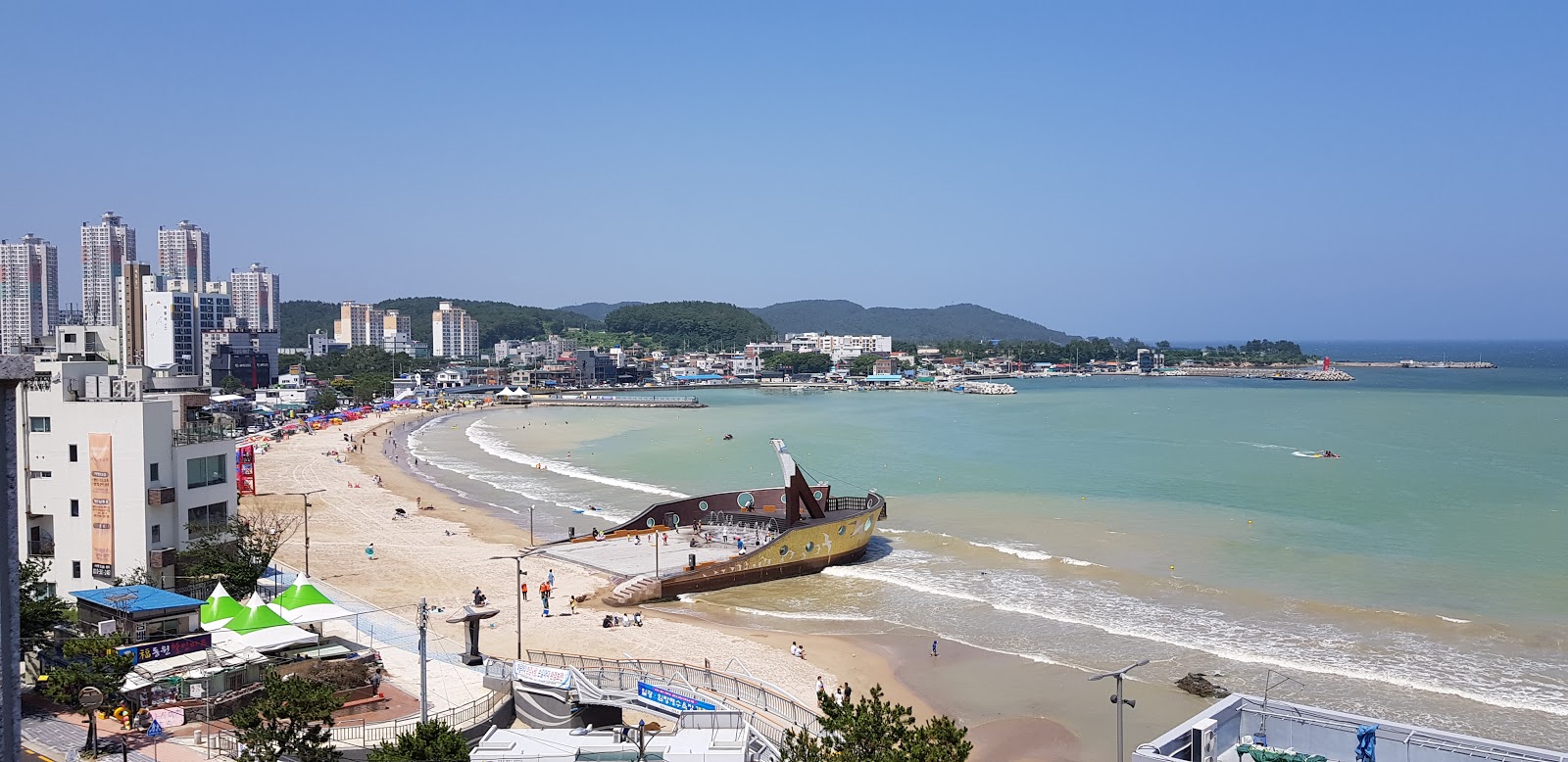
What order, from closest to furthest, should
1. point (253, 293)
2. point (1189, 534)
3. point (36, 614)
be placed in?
1. point (36, 614)
2. point (1189, 534)
3. point (253, 293)

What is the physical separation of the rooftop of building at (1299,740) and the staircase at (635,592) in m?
20.2

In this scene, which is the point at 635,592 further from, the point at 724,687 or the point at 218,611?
the point at 218,611

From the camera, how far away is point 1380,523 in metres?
43.2

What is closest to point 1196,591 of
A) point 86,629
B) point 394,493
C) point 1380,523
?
point 1380,523

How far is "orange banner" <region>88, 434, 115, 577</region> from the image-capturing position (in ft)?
76.9

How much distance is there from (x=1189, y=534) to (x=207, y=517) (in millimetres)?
34023

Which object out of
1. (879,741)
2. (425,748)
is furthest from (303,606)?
(879,741)

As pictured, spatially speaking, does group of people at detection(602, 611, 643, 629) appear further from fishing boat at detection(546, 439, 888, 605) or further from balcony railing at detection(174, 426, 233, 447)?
balcony railing at detection(174, 426, 233, 447)

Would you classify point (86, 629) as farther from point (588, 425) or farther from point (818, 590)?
point (588, 425)

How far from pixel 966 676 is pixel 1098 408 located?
9628 cm

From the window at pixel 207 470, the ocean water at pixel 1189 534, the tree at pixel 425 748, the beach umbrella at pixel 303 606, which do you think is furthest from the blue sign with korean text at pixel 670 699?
the window at pixel 207 470

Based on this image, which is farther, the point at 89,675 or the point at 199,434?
the point at 199,434

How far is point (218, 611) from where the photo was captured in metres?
20.5

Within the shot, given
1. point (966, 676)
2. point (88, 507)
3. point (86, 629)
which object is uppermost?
point (88, 507)
